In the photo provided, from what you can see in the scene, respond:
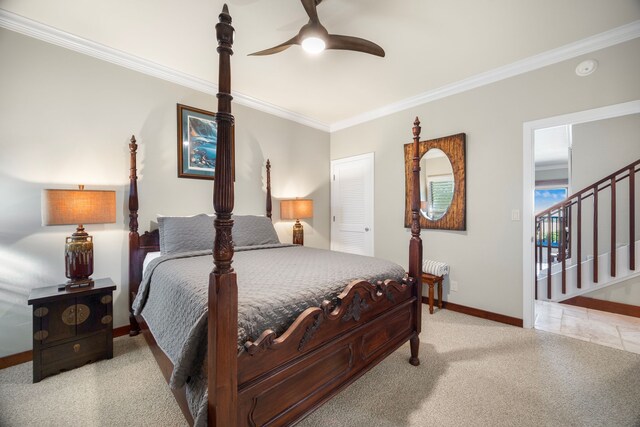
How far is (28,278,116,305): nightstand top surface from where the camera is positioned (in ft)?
5.93

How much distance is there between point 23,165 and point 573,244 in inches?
247

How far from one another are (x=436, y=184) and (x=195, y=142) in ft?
9.74

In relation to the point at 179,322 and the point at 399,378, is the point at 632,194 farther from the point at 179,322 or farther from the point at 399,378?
the point at 179,322

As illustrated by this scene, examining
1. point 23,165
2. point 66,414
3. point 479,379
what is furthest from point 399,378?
point 23,165

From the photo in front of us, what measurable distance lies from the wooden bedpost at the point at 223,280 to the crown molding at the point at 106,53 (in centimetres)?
230

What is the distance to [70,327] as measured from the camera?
193 centimetres

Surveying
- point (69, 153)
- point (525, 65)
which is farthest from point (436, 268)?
point (69, 153)

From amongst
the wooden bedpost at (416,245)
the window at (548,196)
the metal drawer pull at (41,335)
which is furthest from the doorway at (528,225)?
the window at (548,196)

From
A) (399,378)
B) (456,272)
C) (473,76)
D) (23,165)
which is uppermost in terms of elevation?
(473,76)

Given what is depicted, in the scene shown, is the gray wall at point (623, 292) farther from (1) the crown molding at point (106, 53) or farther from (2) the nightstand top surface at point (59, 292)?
(2) the nightstand top surface at point (59, 292)

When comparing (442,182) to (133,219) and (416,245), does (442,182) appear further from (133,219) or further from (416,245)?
(133,219)

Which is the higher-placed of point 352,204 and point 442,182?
point 442,182

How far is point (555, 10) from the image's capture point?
198cm

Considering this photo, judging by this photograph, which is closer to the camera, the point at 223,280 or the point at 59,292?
the point at 223,280
